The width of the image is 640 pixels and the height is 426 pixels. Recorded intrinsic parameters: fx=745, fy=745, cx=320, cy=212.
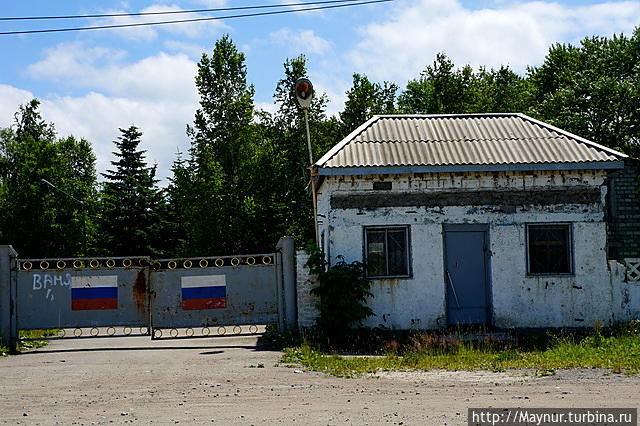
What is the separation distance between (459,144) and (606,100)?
49.5ft

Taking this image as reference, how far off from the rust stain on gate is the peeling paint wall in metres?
3.90

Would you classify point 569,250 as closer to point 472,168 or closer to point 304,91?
point 472,168

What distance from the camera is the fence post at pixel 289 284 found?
15477 mm

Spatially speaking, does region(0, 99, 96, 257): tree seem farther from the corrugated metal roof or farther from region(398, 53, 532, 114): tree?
the corrugated metal roof

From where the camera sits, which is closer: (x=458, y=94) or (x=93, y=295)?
(x=93, y=295)

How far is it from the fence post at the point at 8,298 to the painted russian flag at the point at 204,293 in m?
3.45

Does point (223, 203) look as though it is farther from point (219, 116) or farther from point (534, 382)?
point (534, 382)

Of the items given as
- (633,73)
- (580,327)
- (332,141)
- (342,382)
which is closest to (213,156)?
(332,141)

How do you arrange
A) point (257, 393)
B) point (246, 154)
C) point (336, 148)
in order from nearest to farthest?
point (257, 393)
point (336, 148)
point (246, 154)

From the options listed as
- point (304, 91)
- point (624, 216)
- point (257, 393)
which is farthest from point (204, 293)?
point (624, 216)

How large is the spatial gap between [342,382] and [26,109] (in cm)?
4971

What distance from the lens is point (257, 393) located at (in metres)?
9.70

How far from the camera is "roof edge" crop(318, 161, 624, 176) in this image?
600 inches

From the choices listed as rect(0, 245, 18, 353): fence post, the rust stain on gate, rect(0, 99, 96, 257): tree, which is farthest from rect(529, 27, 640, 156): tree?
rect(0, 99, 96, 257): tree
